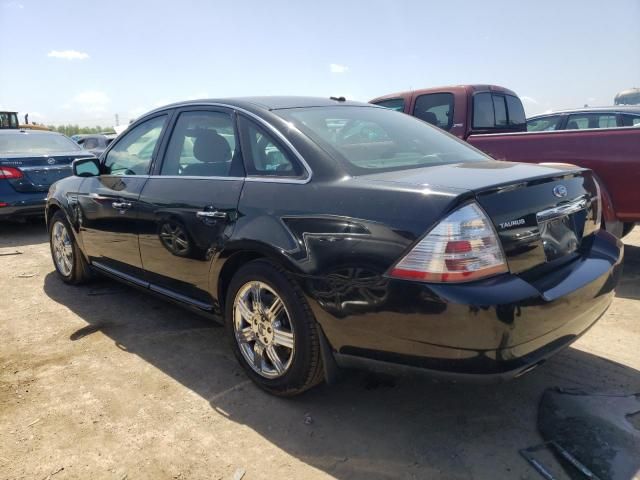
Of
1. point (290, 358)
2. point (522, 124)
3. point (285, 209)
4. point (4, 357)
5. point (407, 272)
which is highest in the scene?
point (522, 124)

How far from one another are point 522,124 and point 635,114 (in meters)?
1.45

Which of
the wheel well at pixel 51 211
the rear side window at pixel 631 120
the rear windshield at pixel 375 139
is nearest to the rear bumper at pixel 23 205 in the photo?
the wheel well at pixel 51 211

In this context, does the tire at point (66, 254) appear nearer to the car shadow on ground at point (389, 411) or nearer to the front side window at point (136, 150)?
Result: the front side window at point (136, 150)

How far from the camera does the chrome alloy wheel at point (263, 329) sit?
272cm

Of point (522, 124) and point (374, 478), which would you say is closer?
point (374, 478)

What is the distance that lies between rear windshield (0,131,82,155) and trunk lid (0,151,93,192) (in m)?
0.47

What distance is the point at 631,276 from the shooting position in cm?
482

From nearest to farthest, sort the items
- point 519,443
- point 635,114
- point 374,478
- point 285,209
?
1. point 374,478
2. point 519,443
3. point 285,209
4. point 635,114

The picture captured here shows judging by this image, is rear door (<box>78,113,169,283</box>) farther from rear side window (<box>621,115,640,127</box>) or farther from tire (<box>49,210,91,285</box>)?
rear side window (<box>621,115,640,127</box>)

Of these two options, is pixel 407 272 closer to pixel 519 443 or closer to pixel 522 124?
pixel 519 443

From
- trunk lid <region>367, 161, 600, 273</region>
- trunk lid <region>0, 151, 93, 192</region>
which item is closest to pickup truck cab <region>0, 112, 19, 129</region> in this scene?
trunk lid <region>0, 151, 93, 192</region>

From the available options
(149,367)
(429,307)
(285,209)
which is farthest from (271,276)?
(149,367)

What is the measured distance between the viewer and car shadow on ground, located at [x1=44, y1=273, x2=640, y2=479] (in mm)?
2332

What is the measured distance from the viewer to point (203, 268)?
10.2 feet
